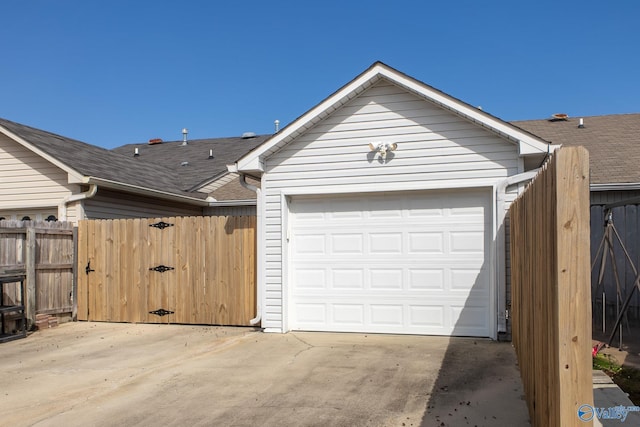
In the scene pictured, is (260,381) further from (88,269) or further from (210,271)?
(88,269)

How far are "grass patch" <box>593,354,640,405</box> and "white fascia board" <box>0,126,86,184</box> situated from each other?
30.0 ft

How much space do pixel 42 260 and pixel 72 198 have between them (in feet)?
4.51

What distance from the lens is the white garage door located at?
8.31 m

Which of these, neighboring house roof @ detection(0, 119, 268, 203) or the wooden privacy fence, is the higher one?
neighboring house roof @ detection(0, 119, 268, 203)

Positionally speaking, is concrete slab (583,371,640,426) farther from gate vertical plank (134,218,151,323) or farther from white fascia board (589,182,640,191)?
gate vertical plank (134,218,151,323)

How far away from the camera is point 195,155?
19.2 meters

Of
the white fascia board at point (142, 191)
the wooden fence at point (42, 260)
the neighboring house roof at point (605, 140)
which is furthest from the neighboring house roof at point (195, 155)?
the neighboring house roof at point (605, 140)

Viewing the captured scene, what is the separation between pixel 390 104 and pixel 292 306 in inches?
149

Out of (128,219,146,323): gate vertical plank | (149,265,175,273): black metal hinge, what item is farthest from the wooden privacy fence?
(128,219,146,323): gate vertical plank

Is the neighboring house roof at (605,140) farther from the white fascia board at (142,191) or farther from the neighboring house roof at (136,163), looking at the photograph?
the white fascia board at (142,191)

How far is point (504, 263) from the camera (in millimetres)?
7980

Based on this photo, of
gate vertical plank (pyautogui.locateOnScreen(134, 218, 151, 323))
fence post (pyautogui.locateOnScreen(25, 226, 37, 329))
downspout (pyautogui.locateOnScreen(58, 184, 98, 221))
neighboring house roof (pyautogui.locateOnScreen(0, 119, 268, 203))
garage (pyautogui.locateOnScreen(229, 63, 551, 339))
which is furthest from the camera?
neighboring house roof (pyautogui.locateOnScreen(0, 119, 268, 203))

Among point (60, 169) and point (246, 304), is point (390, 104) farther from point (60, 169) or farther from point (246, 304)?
point (60, 169)

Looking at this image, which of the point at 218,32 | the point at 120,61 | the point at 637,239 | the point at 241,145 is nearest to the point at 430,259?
the point at 637,239
